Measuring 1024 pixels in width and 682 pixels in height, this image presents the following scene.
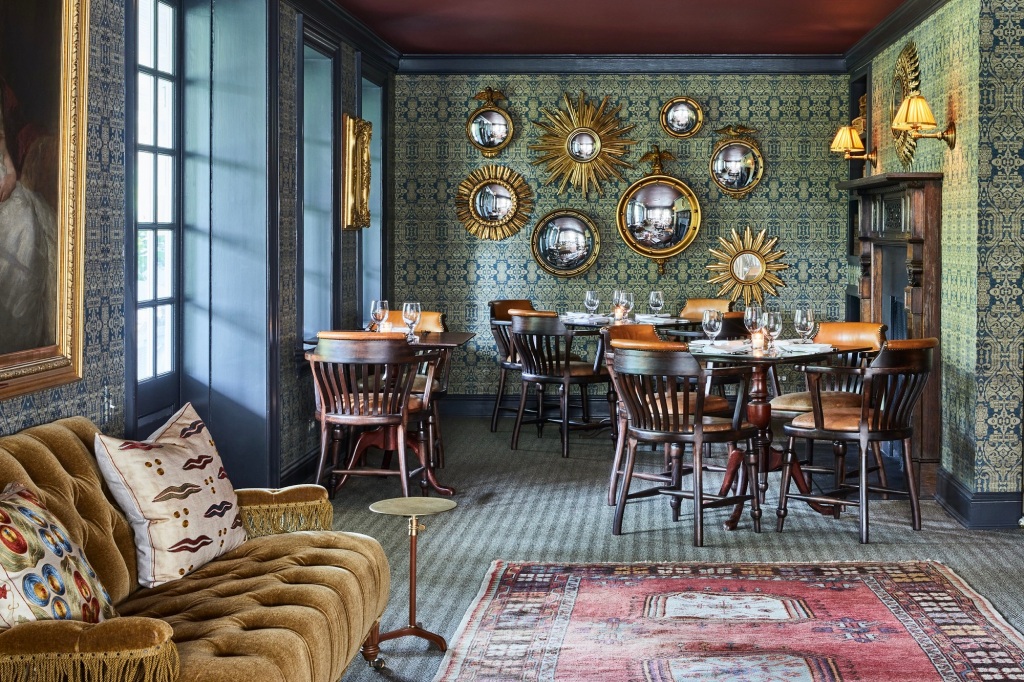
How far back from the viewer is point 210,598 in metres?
3.32

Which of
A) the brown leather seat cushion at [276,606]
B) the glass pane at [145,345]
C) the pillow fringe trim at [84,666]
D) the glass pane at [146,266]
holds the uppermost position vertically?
the glass pane at [146,266]

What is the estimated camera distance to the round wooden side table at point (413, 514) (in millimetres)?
3785

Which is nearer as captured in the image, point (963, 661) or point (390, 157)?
point (963, 661)

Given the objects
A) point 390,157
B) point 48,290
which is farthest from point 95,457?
point 390,157

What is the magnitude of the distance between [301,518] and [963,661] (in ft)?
7.88

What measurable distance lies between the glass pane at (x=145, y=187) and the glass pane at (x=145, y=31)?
0.46 meters

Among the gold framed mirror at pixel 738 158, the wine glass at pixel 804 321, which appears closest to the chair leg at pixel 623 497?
the wine glass at pixel 804 321

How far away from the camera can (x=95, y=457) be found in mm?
3598

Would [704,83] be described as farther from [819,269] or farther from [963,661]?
[963,661]

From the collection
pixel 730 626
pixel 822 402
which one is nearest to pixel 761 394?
pixel 822 402

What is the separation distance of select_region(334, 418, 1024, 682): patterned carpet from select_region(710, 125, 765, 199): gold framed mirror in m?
3.67

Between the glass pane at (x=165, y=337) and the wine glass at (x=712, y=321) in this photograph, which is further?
the wine glass at (x=712, y=321)

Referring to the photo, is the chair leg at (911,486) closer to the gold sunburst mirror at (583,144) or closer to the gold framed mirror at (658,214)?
the gold framed mirror at (658,214)

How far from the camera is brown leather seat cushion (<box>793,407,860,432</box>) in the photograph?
5922mm
